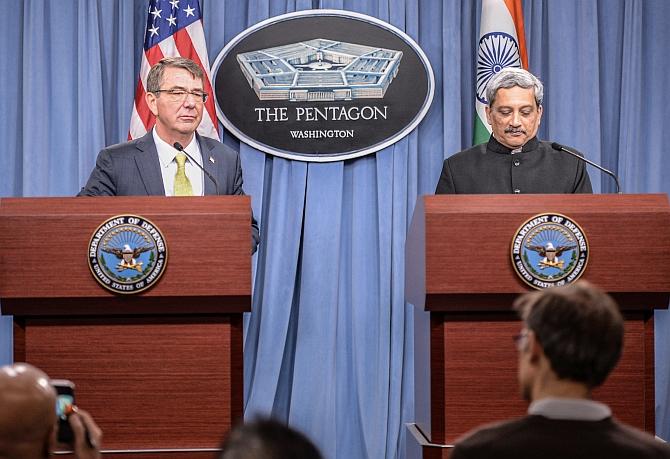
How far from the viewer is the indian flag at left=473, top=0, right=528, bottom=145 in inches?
226

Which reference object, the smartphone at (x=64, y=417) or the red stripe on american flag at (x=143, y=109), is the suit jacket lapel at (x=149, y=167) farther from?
the smartphone at (x=64, y=417)

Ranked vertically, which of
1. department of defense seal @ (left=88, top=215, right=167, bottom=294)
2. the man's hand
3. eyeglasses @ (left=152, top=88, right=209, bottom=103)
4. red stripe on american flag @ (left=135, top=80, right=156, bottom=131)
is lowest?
the man's hand

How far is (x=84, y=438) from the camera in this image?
199 cm

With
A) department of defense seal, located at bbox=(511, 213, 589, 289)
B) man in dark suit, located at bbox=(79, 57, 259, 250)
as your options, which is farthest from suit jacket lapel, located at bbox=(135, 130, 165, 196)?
department of defense seal, located at bbox=(511, 213, 589, 289)

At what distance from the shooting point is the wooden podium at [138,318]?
3248mm

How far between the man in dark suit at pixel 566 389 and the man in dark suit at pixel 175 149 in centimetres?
255

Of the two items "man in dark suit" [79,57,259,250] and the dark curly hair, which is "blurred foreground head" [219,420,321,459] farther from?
"man in dark suit" [79,57,259,250]

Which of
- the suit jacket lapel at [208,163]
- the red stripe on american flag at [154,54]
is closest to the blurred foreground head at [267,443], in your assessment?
the suit jacket lapel at [208,163]

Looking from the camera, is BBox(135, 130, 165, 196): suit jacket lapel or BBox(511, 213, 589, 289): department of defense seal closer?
BBox(511, 213, 589, 289): department of defense seal

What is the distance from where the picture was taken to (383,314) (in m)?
5.92

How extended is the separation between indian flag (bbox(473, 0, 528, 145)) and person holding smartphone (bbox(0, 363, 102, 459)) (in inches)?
170

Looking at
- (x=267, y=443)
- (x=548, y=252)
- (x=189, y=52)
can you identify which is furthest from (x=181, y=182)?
(x=267, y=443)

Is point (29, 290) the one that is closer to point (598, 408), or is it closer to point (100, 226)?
point (100, 226)

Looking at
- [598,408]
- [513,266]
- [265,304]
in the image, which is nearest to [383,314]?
[265,304]
